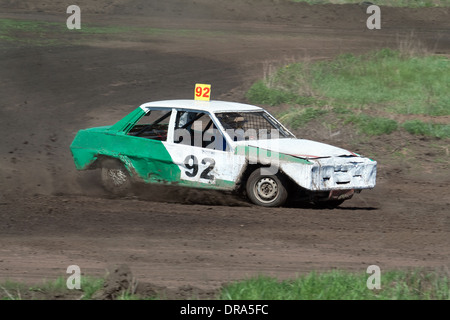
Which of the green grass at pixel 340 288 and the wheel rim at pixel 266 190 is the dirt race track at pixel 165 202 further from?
the green grass at pixel 340 288

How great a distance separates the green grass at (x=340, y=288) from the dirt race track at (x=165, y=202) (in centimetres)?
41

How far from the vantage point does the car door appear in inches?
369

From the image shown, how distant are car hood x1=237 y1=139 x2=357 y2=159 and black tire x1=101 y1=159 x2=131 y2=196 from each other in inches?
72.5

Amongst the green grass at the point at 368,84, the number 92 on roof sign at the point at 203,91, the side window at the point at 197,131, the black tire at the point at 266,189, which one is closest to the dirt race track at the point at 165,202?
the black tire at the point at 266,189

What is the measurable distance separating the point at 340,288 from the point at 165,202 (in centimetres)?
426

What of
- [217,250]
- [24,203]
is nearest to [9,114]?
[24,203]

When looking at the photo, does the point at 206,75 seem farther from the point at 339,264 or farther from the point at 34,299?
the point at 34,299

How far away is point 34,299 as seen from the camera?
18.4 feet

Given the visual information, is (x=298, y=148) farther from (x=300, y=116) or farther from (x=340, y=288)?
(x=300, y=116)

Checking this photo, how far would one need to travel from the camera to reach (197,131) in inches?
391

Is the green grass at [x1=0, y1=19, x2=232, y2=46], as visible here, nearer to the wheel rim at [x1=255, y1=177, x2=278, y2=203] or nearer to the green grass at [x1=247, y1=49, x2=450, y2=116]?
the green grass at [x1=247, y1=49, x2=450, y2=116]

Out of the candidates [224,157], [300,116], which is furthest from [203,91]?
[300,116]

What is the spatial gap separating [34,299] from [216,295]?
142 cm

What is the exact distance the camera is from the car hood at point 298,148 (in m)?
9.03
